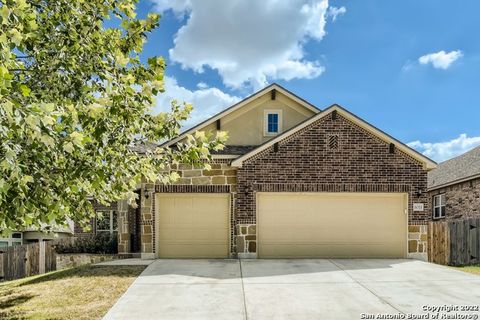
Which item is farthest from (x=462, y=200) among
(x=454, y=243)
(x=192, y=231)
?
(x=192, y=231)

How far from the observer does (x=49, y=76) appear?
7535mm

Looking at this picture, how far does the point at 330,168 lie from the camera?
16.0 m

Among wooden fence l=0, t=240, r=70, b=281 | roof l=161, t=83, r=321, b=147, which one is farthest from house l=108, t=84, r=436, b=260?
wooden fence l=0, t=240, r=70, b=281

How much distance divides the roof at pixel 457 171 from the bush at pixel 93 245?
17.2m

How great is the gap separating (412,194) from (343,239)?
2.92 metres

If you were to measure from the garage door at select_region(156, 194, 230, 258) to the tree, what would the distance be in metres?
7.01

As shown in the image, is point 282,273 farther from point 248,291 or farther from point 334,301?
point 334,301

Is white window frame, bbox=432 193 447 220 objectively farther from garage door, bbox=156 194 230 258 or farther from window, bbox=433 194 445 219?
garage door, bbox=156 194 230 258

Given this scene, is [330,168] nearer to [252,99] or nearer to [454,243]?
[252,99]

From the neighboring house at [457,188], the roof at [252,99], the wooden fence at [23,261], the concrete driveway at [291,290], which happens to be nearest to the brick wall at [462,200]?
the neighboring house at [457,188]

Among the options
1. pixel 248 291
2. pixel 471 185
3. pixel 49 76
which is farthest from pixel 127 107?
pixel 471 185

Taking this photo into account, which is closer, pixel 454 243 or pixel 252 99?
pixel 454 243

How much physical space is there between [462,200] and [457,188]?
2.91 feet

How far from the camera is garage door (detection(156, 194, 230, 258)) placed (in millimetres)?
16094
